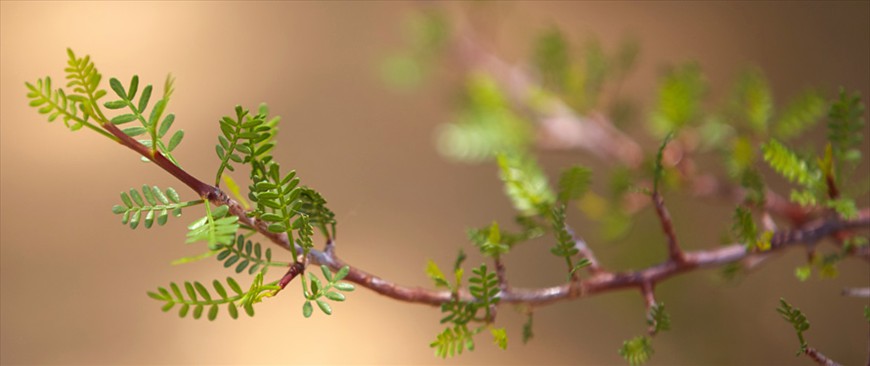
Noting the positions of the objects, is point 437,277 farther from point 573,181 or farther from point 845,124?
point 845,124

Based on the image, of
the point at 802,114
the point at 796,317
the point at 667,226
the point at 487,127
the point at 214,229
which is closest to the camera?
the point at 214,229

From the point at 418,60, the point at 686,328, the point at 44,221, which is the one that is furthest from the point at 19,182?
the point at 686,328

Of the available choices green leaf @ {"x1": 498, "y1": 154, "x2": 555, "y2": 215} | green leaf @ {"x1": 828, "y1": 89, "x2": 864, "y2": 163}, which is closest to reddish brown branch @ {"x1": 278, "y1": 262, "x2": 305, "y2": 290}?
green leaf @ {"x1": 498, "y1": 154, "x2": 555, "y2": 215}

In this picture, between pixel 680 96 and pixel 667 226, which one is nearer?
pixel 667 226

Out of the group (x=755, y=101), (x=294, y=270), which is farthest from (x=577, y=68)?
(x=294, y=270)

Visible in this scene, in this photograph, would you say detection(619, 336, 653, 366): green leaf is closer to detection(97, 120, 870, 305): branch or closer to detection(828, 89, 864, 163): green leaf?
detection(97, 120, 870, 305): branch

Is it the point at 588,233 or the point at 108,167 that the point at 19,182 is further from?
the point at 588,233
